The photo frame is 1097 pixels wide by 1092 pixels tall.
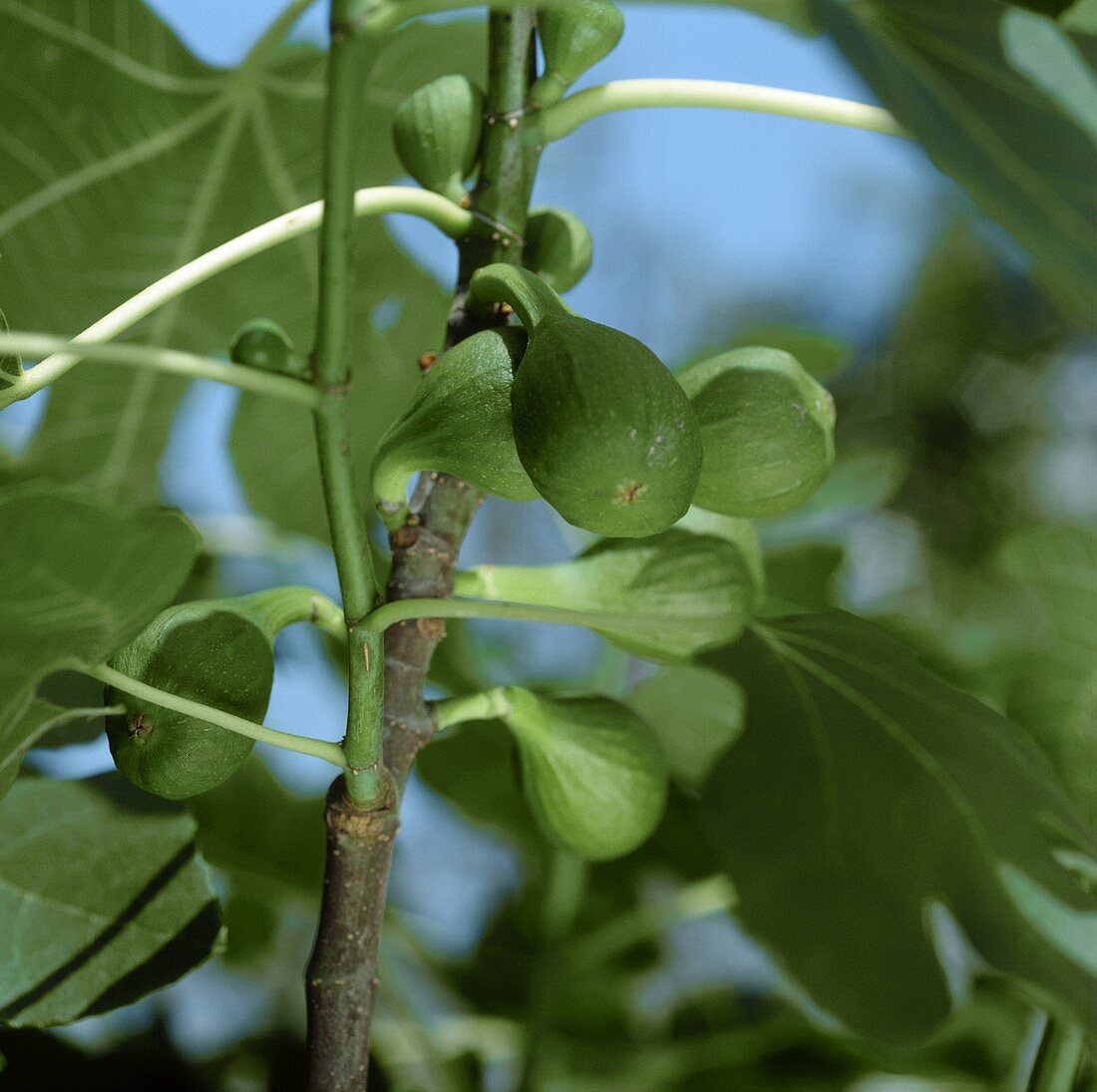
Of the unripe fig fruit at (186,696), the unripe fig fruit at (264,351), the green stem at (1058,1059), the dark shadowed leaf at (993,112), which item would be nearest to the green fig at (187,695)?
the unripe fig fruit at (186,696)

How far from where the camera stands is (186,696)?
0.53m

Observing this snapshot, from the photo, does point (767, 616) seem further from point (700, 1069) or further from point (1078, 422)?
point (1078, 422)

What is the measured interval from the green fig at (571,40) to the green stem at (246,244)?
0.25 ft

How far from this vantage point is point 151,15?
2.82ft

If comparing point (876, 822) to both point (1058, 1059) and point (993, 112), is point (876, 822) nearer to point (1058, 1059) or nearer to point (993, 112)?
point (1058, 1059)

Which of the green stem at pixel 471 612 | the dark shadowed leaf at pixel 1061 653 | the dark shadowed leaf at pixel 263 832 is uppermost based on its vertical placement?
the green stem at pixel 471 612

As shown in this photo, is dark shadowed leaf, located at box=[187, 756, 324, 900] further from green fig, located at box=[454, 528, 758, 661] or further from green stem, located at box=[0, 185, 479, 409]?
green stem, located at box=[0, 185, 479, 409]

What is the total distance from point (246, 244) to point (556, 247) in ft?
0.52

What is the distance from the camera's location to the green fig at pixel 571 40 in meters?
0.59

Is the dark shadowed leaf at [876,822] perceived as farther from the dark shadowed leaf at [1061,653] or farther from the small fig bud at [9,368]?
the small fig bud at [9,368]

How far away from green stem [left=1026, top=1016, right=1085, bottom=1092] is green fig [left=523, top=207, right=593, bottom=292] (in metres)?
0.49

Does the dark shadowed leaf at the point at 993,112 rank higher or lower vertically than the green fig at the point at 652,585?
higher

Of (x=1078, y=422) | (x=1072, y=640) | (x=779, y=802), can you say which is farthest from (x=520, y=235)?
(x=1078, y=422)

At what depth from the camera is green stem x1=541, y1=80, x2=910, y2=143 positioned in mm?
631
